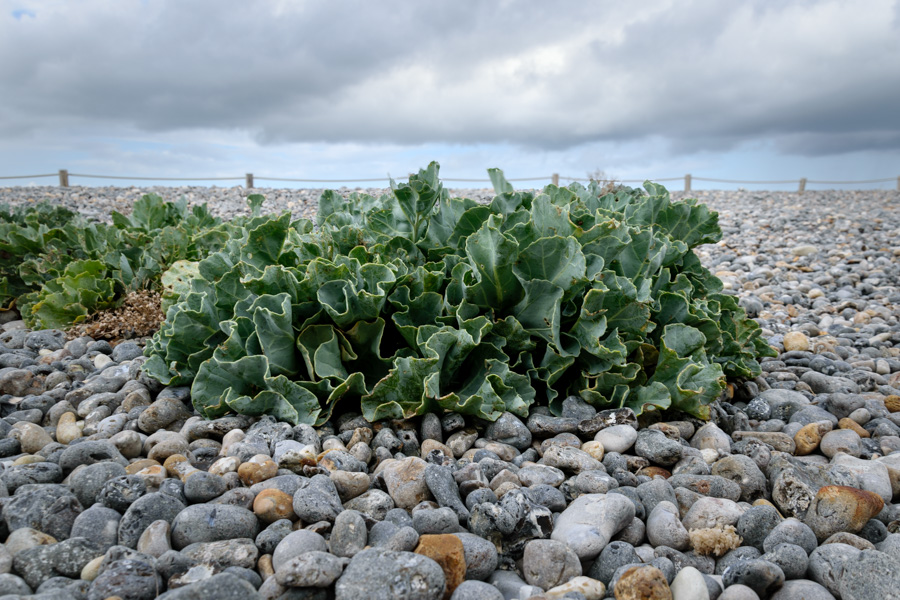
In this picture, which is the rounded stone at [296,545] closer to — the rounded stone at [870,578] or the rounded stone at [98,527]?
the rounded stone at [98,527]

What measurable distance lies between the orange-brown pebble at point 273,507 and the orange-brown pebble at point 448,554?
0.44 m

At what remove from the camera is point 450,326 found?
2.38 m

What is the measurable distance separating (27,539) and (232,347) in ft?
3.23

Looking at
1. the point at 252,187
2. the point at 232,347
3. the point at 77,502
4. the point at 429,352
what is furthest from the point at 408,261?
the point at 252,187

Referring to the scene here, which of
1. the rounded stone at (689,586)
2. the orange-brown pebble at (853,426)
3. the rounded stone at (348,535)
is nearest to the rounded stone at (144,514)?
the rounded stone at (348,535)

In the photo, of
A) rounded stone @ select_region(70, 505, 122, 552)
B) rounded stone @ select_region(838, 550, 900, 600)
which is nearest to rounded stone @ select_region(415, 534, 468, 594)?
rounded stone @ select_region(70, 505, 122, 552)

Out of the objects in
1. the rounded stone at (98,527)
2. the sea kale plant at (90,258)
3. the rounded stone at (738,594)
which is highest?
the sea kale plant at (90,258)

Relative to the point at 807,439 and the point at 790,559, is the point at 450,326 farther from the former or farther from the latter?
the point at 807,439

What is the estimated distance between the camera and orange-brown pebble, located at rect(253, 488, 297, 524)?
1725 millimetres

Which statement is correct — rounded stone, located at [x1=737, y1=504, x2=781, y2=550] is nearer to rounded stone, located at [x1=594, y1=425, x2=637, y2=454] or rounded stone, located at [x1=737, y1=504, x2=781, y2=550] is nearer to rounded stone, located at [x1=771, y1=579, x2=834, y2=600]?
rounded stone, located at [x1=771, y1=579, x2=834, y2=600]

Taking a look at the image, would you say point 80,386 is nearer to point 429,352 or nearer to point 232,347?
point 232,347

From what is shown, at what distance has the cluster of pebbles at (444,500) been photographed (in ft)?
4.80

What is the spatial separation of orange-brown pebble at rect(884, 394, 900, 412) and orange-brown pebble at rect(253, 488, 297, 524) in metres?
2.84

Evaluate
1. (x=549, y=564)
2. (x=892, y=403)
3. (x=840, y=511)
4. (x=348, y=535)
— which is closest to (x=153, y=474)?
(x=348, y=535)
